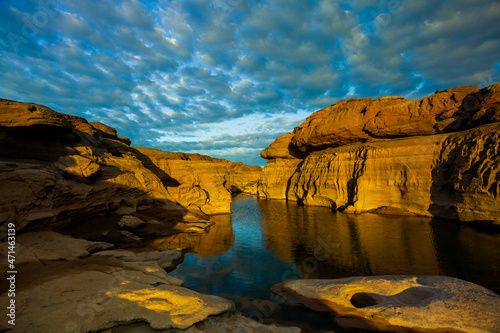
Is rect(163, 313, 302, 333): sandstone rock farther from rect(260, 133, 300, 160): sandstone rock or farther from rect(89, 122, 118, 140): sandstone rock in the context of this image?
rect(260, 133, 300, 160): sandstone rock

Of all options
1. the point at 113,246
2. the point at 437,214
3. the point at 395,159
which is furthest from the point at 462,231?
the point at 113,246

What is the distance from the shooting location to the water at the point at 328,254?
10836 millimetres

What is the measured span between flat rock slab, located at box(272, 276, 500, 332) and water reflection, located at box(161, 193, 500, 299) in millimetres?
2023

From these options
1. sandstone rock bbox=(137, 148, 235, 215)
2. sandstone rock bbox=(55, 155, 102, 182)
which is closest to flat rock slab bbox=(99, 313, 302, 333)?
sandstone rock bbox=(55, 155, 102, 182)

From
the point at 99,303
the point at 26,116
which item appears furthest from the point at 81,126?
the point at 99,303

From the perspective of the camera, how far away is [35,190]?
1208 cm

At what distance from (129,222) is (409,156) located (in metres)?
31.9

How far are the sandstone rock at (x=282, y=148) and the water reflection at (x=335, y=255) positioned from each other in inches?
1327

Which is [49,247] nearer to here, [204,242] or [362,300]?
[204,242]

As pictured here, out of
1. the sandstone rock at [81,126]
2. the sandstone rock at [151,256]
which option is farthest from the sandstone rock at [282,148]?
the sandstone rock at [151,256]

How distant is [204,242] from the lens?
17.0 metres

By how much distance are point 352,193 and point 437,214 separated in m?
10.1

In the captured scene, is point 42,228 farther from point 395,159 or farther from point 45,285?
point 395,159

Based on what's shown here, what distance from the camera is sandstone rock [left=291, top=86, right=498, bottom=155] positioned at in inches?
1061
